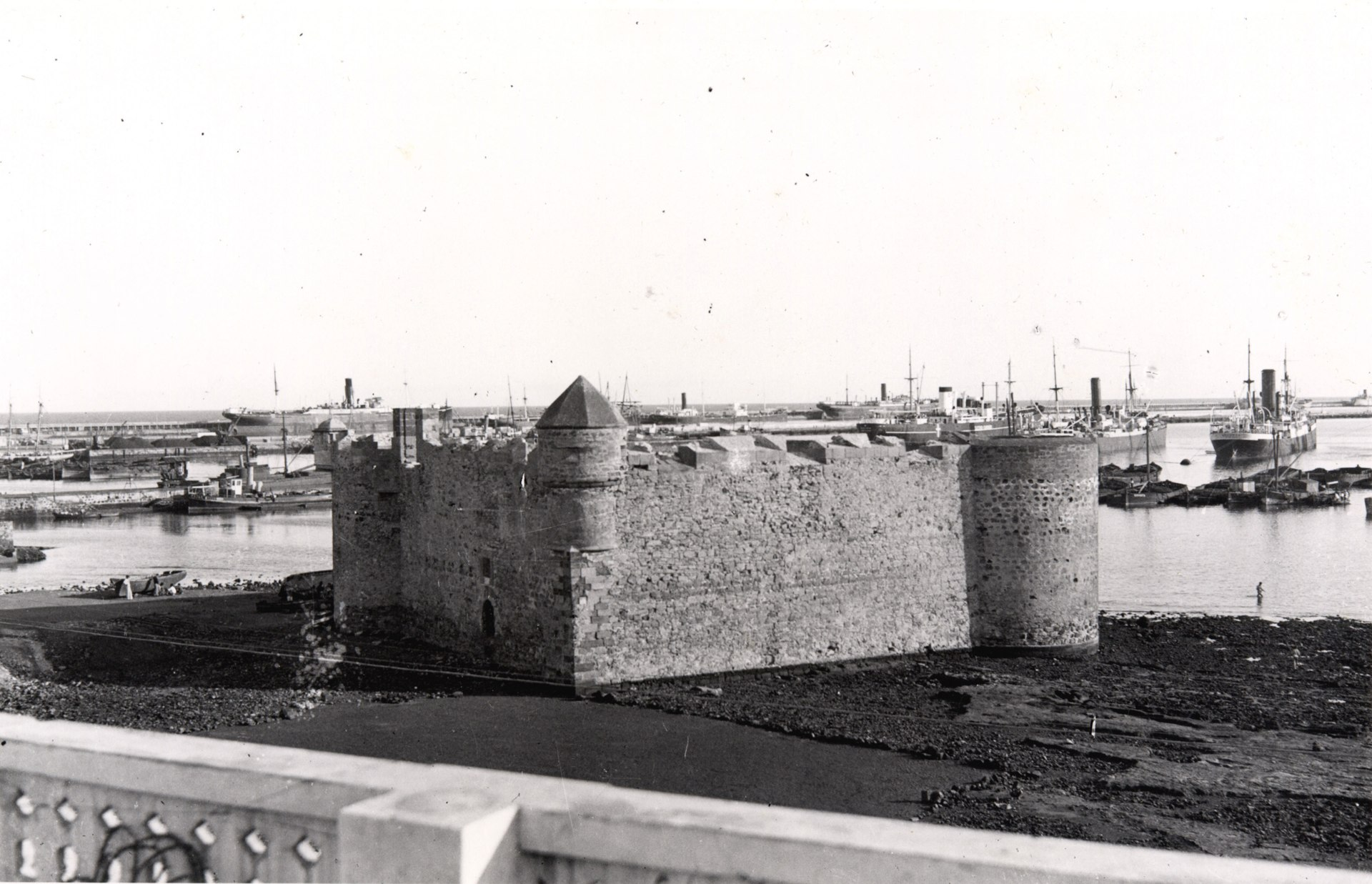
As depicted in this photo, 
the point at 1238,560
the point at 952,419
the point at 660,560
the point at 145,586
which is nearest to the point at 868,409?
the point at 952,419

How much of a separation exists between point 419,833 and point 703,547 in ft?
52.2

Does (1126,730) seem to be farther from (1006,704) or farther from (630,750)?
(630,750)

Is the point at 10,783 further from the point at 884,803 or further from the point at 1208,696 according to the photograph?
the point at 1208,696

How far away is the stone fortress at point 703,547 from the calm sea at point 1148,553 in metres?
12.0

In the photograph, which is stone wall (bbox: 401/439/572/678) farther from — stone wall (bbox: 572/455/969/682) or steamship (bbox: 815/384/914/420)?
steamship (bbox: 815/384/914/420)

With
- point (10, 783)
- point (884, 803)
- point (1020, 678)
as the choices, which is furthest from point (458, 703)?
point (10, 783)

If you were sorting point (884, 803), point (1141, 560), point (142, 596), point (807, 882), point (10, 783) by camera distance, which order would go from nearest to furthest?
point (807, 882) < point (10, 783) < point (884, 803) < point (142, 596) < point (1141, 560)

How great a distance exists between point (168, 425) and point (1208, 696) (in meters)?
157

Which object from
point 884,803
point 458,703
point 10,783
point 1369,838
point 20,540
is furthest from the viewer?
point 20,540

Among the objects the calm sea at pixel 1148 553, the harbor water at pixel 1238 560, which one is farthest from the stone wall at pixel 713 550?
the harbor water at pixel 1238 560

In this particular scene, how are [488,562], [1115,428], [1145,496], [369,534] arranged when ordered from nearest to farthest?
[488,562] < [369,534] < [1145,496] < [1115,428]

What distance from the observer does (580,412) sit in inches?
704

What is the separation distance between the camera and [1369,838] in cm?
1268

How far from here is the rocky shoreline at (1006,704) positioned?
44.0 ft
